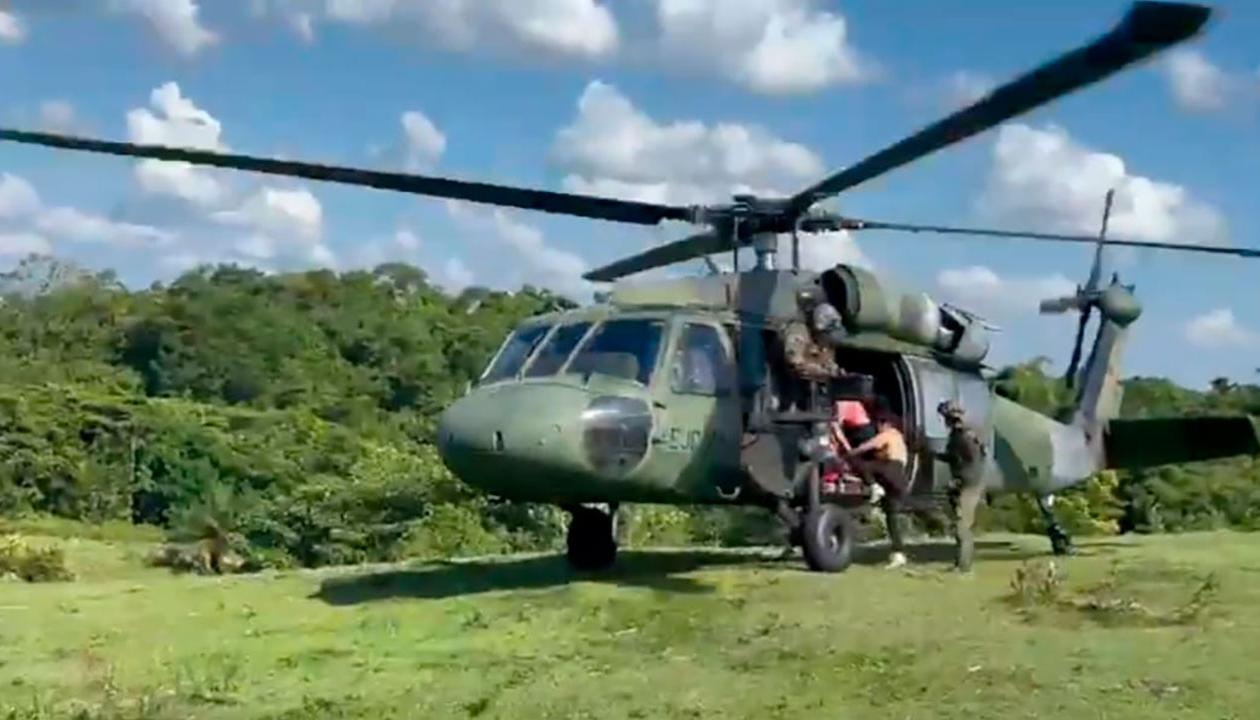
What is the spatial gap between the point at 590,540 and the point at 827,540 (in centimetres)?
177

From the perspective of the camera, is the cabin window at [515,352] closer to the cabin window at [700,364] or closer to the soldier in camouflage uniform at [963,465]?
the cabin window at [700,364]

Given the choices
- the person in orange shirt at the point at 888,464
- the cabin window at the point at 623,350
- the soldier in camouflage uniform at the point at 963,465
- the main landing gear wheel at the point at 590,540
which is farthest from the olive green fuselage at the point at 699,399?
the main landing gear wheel at the point at 590,540

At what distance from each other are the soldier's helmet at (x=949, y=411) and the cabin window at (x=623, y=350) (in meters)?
2.49

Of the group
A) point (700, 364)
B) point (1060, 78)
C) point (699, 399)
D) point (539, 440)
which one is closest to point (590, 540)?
point (699, 399)

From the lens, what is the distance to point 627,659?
8250 millimetres

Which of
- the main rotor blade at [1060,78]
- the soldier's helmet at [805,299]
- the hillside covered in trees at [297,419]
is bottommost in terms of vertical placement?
the hillside covered in trees at [297,419]

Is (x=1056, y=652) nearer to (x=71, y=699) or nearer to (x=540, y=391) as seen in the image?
(x=540, y=391)

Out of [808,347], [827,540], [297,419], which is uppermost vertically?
[808,347]

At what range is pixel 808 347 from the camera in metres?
12.0

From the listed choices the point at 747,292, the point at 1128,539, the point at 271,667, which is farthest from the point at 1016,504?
the point at 271,667

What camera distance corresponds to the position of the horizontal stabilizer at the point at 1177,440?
14359 millimetres

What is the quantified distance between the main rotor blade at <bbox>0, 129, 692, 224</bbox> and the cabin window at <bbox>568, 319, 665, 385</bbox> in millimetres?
706

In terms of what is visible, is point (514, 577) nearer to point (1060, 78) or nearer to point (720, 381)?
point (720, 381)

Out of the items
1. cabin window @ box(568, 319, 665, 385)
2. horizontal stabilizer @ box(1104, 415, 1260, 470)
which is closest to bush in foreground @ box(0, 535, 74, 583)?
cabin window @ box(568, 319, 665, 385)
